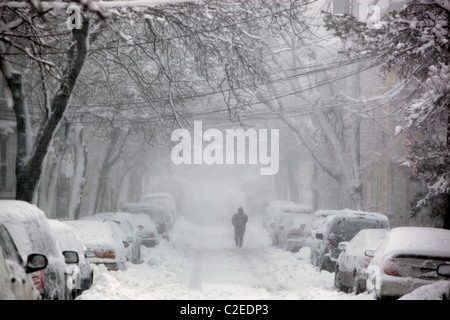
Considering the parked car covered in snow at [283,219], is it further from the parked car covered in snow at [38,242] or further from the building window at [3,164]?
the parked car covered in snow at [38,242]

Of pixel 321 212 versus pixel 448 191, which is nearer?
pixel 448 191

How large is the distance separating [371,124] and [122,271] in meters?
30.9

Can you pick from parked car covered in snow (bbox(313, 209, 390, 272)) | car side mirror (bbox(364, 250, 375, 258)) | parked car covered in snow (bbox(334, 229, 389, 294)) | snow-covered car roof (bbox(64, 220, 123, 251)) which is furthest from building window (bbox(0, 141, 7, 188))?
car side mirror (bbox(364, 250, 375, 258))

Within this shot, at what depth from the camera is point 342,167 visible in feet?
90.5

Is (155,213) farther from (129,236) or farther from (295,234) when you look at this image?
(129,236)

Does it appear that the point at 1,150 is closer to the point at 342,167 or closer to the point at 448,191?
→ the point at 342,167

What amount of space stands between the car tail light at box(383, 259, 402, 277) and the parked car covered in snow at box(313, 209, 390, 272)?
729 centimetres

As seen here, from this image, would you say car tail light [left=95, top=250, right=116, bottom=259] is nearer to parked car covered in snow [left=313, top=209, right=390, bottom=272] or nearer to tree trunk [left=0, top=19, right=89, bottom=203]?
tree trunk [left=0, top=19, right=89, bottom=203]

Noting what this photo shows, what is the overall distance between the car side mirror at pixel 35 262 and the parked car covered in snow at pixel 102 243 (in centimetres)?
633

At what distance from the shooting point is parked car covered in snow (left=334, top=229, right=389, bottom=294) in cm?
1287

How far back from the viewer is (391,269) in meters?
10.7
